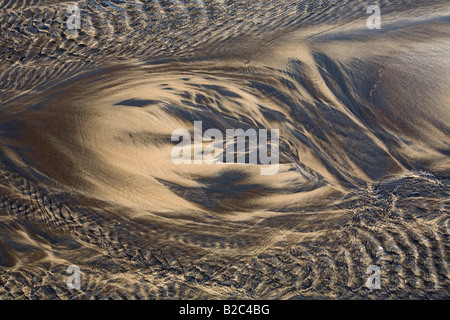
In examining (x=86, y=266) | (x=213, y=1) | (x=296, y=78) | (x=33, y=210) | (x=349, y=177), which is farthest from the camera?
(x=213, y=1)

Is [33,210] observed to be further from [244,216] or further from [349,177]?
[349,177]

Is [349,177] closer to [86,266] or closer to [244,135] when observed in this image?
[244,135]

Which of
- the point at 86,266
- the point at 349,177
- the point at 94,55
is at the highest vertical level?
the point at 94,55
